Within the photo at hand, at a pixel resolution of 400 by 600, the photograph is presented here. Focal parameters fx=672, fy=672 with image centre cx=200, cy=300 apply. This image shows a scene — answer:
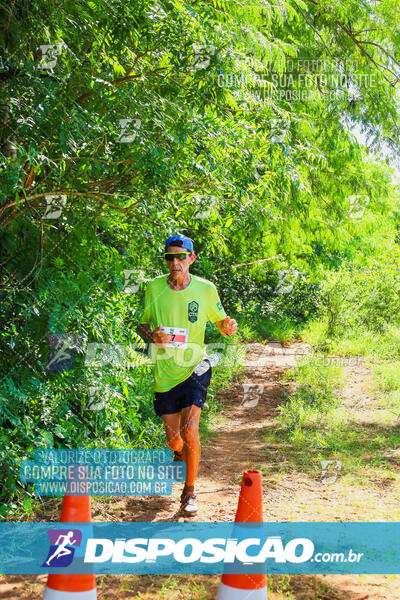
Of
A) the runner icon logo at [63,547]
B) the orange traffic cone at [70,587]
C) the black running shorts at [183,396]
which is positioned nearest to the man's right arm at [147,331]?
the black running shorts at [183,396]

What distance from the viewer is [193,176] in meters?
6.57

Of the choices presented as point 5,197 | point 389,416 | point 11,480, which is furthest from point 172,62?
point 389,416

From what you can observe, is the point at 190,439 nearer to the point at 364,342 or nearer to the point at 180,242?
the point at 180,242

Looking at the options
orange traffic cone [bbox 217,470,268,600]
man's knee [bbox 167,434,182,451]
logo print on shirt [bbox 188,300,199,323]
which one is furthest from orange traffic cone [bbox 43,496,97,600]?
logo print on shirt [bbox 188,300,199,323]

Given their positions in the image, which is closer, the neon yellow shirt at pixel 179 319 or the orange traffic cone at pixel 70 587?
the orange traffic cone at pixel 70 587

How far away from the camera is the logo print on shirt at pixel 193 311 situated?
5164 millimetres

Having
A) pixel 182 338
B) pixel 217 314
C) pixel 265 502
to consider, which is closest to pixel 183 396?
pixel 182 338

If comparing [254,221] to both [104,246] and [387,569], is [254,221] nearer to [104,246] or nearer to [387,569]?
[104,246]

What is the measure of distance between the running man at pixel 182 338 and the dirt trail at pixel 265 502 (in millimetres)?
584

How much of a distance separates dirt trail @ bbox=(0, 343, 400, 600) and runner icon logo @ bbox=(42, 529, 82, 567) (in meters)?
0.43

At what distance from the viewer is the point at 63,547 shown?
3584 millimetres

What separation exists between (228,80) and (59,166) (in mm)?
1633

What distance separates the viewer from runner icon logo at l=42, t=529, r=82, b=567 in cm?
349

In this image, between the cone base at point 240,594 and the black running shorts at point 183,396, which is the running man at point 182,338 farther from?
the cone base at point 240,594
